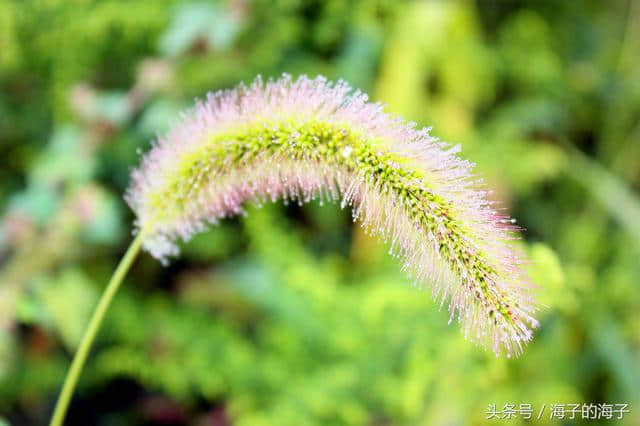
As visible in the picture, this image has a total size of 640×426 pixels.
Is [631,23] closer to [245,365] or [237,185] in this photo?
[245,365]

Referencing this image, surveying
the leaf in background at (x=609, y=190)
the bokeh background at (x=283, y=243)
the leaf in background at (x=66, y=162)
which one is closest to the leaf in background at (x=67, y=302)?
the bokeh background at (x=283, y=243)

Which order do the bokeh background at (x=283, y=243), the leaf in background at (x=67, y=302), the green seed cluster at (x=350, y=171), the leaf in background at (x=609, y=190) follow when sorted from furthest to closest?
the leaf in background at (x=609, y=190)
the bokeh background at (x=283, y=243)
the leaf in background at (x=67, y=302)
the green seed cluster at (x=350, y=171)

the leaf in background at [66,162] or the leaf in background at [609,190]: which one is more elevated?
the leaf in background at [609,190]

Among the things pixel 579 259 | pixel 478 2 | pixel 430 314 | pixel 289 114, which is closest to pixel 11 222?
pixel 289 114

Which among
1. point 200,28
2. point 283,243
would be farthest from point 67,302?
point 200,28

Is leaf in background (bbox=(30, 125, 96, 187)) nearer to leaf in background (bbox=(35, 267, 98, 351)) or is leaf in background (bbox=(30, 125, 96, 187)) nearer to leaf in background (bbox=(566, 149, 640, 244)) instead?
leaf in background (bbox=(35, 267, 98, 351))

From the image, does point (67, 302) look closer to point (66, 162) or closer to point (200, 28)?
point (66, 162)

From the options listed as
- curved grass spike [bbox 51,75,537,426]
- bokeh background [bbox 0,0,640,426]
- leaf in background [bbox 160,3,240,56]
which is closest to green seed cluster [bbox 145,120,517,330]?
curved grass spike [bbox 51,75,537,426]

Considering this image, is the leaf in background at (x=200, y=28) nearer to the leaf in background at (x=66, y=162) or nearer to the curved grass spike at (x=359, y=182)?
the leaf in background at (x=66, y=162)
